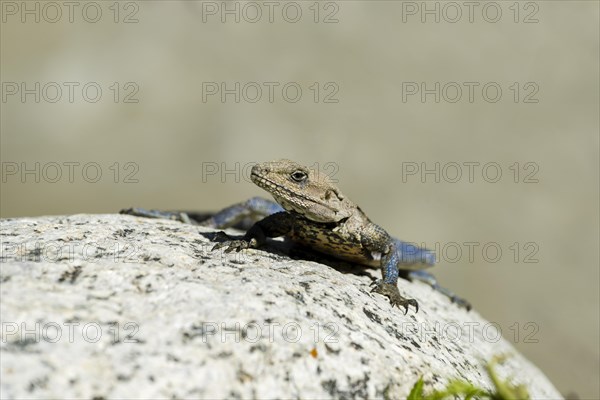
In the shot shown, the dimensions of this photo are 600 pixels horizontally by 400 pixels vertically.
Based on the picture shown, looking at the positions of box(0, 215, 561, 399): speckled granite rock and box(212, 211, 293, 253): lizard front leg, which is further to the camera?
box(212, 211, 293, 253): lizard front leg

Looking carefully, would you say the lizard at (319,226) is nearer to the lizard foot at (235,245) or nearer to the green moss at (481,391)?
the lizard foot at (235,245)

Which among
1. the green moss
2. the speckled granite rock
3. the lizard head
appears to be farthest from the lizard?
the green moss

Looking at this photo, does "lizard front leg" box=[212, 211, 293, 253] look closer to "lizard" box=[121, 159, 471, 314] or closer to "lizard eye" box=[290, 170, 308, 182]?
"lizard" box=[121, 159, 471, 314]

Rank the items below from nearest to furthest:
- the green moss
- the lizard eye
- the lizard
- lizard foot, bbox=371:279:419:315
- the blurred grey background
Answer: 1. the green moss
2. lizard foot, bbox=371:279:419:315
3. the lizard
4. the lizard eye
5. the blurred grey background

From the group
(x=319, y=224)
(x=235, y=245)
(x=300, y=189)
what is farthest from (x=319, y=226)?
(x=235, y=245)

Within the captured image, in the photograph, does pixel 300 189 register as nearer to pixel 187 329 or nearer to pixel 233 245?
pixel 233 245

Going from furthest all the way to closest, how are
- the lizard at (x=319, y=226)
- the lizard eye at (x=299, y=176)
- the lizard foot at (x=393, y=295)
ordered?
the lizard eye at (x=299, y=176) < the lizard at (x=319, y=226) < the lizard foot at (x=393, y=295)

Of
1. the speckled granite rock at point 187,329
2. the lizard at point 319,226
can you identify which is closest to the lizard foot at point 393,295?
the lizard at point 319,226
